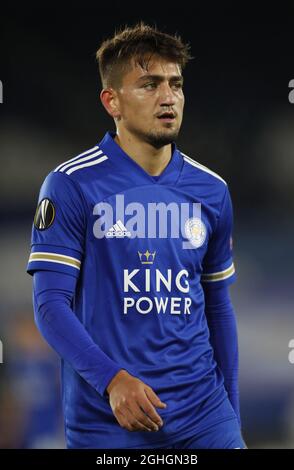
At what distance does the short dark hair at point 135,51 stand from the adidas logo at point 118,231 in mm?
424

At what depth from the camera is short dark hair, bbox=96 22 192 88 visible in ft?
7.73

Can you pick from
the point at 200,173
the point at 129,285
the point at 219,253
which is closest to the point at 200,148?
the point at 200,173

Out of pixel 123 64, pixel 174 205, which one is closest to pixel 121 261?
pixel 174 205

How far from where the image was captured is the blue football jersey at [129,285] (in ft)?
7.23

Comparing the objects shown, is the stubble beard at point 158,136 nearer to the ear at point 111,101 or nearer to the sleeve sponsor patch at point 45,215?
the ear at point 111,101

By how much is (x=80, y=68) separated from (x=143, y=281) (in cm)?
104

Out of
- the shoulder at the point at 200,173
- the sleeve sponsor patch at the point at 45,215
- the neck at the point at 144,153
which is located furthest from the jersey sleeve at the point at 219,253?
the sleeve sponsor patch at the point at 45,215

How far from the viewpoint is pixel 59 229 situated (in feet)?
7.25

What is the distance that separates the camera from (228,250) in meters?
Answer: 2.51

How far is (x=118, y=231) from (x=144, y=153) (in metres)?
0.25

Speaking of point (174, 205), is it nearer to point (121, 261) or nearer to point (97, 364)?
point (121, 261)

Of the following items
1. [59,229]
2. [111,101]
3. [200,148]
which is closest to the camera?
[59,229]

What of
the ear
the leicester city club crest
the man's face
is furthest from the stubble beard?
the leicester city club crest

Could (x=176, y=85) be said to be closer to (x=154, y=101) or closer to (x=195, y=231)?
(x=154, y=101)
